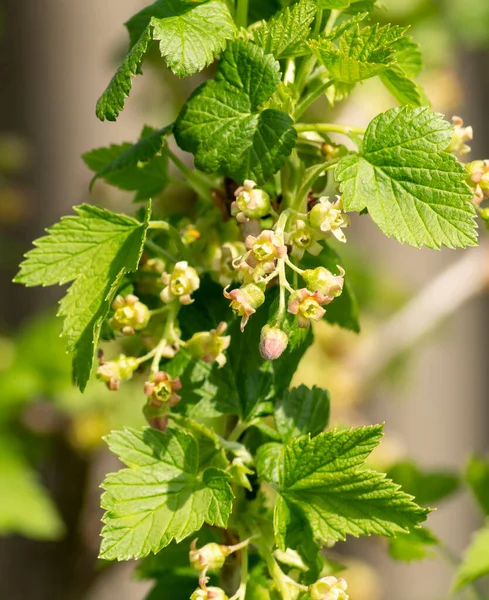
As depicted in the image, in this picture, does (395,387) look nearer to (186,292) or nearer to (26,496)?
(26,496)

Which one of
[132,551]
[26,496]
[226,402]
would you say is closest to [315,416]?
[226,402]

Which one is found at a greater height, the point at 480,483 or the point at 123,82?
the point at 123,82

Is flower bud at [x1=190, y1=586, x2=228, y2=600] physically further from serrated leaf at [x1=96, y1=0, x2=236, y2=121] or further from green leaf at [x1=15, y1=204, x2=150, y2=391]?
serrated leaf at [x1=96, y1=0, x2=236, y2=121]

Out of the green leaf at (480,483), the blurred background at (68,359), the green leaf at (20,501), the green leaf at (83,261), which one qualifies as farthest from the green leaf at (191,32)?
the green leaf at (20,501)

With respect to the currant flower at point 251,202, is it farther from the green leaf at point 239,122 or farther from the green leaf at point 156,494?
the green leaf at point 156,494

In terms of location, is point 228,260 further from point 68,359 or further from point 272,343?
point 68,359

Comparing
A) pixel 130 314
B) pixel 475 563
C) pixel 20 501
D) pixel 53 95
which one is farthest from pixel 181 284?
pixel 53 95
